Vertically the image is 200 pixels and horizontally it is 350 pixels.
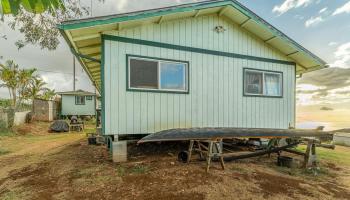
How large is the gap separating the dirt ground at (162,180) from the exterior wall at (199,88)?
1.49 meters

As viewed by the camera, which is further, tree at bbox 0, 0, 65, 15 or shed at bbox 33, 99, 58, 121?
shed at bbox 33, 99, 58, 121

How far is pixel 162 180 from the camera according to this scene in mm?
5430

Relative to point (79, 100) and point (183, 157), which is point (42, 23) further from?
point (79, 100)

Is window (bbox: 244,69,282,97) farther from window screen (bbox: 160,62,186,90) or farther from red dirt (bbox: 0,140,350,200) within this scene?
red dirt (bbox: 0,140,350,200)

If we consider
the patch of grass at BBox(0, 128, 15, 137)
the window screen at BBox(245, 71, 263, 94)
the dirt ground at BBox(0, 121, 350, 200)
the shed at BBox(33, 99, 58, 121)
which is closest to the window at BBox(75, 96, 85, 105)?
the shed at BBox(33, 99, 58, 121)

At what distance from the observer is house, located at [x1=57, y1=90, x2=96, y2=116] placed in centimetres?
2856

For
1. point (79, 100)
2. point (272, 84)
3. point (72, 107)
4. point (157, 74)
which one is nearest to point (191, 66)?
point (157, 74)

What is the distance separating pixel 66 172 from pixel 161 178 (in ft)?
9.95

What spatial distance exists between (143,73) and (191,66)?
2.03m

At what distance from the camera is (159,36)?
8297 mm

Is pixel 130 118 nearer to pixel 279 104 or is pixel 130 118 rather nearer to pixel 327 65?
pixel 279 104

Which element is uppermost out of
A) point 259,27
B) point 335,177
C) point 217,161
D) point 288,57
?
point 259,27

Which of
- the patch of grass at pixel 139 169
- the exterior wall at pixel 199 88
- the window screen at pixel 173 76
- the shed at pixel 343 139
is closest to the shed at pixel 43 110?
the exterior wall at pixel 199 88

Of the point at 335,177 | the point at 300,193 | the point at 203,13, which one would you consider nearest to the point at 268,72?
the point at 203,13
